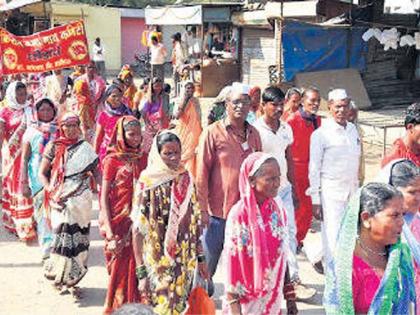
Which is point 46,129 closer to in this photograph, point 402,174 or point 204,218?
point 204,218

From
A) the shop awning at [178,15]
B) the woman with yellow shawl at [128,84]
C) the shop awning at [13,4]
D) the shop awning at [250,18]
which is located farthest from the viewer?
the shop awning at [178,15]

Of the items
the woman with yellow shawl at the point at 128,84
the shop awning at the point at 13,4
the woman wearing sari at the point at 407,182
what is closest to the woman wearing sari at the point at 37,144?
the woman wearing sari at the point at 407,182

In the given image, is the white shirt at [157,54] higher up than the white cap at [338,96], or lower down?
higher up

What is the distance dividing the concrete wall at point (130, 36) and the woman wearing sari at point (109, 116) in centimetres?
2852

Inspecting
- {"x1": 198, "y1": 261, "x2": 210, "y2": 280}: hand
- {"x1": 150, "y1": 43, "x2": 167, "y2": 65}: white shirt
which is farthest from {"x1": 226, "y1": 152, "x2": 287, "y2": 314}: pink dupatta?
{"x1": 150, "y1": 43, "x2": 167, "y2": 65}: white shirt

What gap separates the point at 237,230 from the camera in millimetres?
3316

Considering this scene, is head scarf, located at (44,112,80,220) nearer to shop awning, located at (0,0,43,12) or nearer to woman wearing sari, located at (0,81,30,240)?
woman wearing sari, located at (0,81,30,240)

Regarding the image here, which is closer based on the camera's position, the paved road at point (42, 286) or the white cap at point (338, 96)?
the paved road at point (42, 286)

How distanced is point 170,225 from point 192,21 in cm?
1572

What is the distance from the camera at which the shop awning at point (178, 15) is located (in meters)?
18.9

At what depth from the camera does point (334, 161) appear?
5.31m

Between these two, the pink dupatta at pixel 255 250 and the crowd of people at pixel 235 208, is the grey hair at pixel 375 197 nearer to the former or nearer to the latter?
the crowd of people at pixel 235 208

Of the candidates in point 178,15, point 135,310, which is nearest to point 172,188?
point 135,310

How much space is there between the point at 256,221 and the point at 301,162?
306 cm
